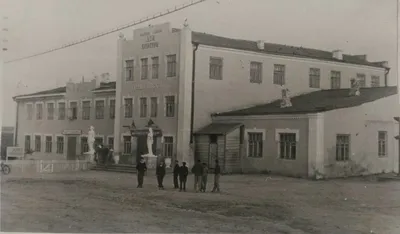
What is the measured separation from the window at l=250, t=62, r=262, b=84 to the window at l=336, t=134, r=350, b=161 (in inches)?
55.7

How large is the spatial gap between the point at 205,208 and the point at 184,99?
8.47ft

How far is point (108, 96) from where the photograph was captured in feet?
27.5

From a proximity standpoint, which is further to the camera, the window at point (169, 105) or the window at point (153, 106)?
the window at point (169, 105)

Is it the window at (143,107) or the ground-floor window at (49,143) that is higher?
the window at (143,107)

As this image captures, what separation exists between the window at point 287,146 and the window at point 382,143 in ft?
4.63

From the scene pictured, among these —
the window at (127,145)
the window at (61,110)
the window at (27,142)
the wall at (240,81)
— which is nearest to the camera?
the window at (27,142)

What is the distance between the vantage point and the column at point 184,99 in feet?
27.1

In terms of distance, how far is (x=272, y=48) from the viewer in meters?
7.85

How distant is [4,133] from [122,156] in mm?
2704

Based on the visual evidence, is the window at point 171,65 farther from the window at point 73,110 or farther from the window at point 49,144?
the window at point 49,144

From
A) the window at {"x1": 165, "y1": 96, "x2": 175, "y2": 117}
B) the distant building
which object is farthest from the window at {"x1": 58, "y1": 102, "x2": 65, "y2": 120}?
the window at {"x1": 165, "y1": 96, "x2": 175, "y2": 117}

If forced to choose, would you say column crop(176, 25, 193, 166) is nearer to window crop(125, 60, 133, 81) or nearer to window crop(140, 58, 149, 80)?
window crop(140, 58, 149, 80)

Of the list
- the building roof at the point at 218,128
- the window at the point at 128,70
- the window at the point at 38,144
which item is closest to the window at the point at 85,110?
the window at the point at 128,70

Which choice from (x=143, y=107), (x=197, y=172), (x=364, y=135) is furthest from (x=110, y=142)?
(x=364, y=135)
